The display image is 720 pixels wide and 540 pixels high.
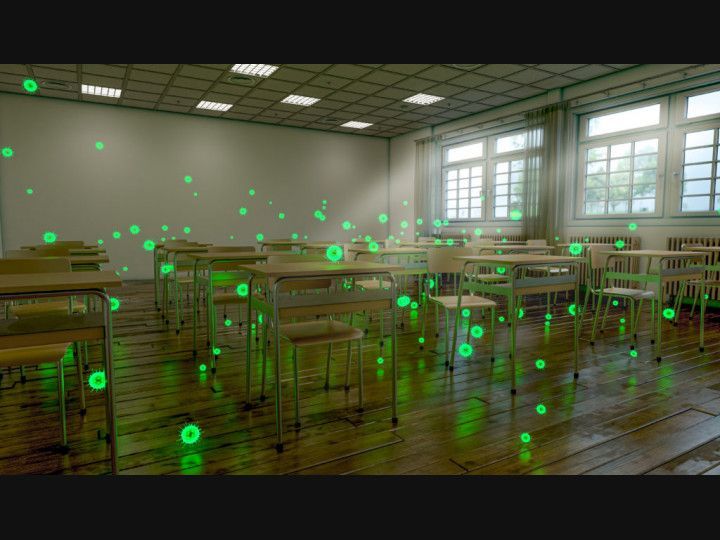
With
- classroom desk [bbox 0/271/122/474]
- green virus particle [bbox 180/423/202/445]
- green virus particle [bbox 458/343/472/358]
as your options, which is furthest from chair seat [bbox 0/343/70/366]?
green virus particle [bbox 458/343/472/358]

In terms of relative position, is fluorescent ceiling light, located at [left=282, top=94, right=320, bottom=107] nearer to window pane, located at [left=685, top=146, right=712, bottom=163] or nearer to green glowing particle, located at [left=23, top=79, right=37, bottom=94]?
green glowing particle, located at [left=23, top=79, right=37, bottom=94]

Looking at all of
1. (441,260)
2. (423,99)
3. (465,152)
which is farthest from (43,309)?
(465,152)

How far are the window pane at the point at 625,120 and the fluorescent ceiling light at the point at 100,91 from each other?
21.8 feet

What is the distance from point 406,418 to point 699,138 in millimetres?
5046

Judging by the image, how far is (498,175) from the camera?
756 cm

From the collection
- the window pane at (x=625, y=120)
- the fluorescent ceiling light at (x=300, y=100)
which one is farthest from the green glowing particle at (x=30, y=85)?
the window pane at (x=625, y=120)

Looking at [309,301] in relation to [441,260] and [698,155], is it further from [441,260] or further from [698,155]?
[698,155]

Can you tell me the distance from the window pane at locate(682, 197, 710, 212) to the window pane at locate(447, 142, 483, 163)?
3.41 m

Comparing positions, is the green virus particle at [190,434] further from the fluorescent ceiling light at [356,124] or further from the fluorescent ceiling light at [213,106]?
the fluorescent ceiling light at [356,124]

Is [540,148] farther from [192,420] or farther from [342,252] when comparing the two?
[192,420]

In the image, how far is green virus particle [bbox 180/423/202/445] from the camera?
6.02ft

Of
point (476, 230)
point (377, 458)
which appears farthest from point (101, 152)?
point (377, 458)
